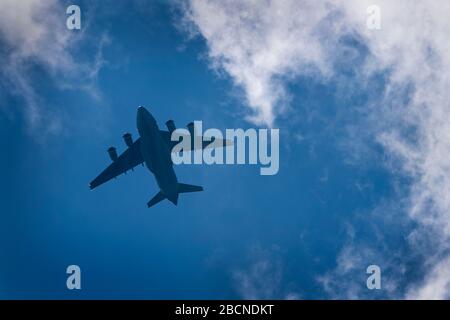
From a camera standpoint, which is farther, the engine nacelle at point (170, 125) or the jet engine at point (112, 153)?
the jet engine at point (112, 153)

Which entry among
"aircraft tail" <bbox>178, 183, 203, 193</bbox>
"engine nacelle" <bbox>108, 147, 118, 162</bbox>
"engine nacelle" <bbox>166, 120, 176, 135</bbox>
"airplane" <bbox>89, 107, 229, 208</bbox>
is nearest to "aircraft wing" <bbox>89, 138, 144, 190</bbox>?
"airplane" <bbox>89, 107, 229, 208</bbox>

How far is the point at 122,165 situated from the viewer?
5359 cm

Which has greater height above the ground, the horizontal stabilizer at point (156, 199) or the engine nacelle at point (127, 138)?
the engine nacelle at point (127, 138)

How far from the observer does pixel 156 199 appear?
175ft

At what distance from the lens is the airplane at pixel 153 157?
1705 inches

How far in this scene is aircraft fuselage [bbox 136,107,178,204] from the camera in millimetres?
42969

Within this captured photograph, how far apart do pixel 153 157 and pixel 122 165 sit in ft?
30.1

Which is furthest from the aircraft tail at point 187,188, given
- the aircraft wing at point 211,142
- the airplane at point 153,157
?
the aircraft wing at point 211,142

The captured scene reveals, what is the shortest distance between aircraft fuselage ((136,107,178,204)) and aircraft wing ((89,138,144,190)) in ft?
17.1

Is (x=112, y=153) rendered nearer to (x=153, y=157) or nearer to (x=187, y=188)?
(x=153, y=157)

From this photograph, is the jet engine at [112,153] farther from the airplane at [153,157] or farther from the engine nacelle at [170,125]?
the engine nacelle at [170,125]
